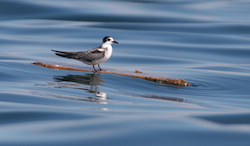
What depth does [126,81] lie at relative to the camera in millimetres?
10719

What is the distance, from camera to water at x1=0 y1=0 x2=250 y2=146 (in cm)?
659

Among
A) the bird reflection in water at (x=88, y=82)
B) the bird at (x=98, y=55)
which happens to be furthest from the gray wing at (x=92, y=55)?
the bird reflection in water at (x=88, y=82)

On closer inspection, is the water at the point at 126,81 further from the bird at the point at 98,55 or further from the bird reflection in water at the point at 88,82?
the bird at the point at 98,55

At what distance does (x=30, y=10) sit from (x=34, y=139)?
62.3ft

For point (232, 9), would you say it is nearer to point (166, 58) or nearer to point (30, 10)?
point (30, 10)

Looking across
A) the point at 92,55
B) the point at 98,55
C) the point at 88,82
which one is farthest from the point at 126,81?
the point at 92,55

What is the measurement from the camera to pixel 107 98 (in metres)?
9.07

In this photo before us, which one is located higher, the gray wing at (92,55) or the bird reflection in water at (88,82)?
the gray wing at (92,55)

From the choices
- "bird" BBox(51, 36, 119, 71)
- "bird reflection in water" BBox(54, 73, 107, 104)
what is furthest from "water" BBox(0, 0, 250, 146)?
"bird" BBox(51, 36, 119, 71)

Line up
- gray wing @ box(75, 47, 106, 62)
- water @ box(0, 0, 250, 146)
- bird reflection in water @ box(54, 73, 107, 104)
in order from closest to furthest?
1. water @ box(0, 0, 250, 146)
2. bird reflection in water @ box(54, 73, 107, 104)
3. gray wing @ box(75, 47, 106, 62)

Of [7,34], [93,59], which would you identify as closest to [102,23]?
[7,34]

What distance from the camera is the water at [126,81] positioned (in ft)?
21.6

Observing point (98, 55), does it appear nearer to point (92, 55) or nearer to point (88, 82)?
point (92, 55)

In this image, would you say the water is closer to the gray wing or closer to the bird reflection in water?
the bird reflection in water
